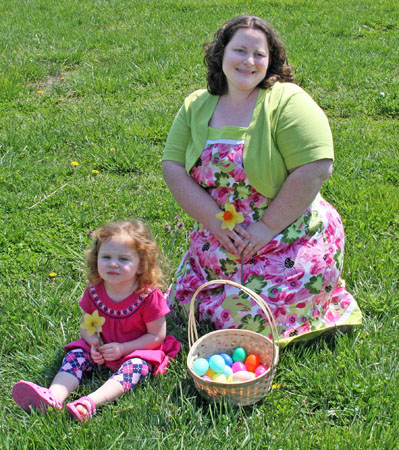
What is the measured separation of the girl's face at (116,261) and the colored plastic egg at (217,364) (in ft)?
1.73

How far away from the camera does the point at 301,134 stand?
276 centimetres

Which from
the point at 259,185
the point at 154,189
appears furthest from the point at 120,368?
the point at 154,189

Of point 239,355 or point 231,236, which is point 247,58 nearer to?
point 231,236

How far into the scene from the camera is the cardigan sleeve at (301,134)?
276cm

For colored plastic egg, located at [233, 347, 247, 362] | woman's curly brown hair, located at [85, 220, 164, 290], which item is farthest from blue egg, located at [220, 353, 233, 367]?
woman's curly brown hair, located at [85, 220, 164, 290]

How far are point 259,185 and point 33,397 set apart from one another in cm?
135

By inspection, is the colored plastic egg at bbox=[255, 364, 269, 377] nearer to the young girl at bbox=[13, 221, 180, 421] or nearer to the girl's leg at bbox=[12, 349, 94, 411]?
the young girl at bbox=[13, 221, 180, 421]

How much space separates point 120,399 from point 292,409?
72 centimetres

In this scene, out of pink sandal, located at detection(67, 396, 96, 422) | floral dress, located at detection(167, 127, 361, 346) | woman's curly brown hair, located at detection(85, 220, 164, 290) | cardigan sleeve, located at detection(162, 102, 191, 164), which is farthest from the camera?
cardigan sleeve, located at detection(162, 102, 191, 164)

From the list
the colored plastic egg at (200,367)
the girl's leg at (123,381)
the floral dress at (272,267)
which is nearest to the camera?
the girl's leg at (123,381)

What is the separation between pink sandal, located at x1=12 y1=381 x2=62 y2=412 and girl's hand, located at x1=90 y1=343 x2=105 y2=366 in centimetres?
28

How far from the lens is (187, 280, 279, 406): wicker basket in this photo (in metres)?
2.48

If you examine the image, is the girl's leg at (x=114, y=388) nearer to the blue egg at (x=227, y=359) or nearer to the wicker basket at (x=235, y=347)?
the wicker basket at (x=235, y=347)

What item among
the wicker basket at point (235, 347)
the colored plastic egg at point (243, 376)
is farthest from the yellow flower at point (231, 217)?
the colored plastic egg at point (243, 376)
